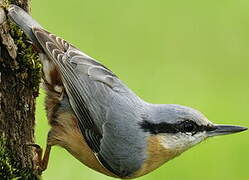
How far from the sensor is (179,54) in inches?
406

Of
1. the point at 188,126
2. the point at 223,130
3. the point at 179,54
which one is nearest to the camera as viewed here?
the point at 188,126

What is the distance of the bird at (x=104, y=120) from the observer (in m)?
5.88

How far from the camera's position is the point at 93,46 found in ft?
32.3

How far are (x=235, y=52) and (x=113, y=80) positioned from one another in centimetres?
464

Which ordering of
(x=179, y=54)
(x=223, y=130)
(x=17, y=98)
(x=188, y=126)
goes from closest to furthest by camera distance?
(x=17, y=98) → (x=188, y=126) → (x=223, y=130) → (x=179, y=54)

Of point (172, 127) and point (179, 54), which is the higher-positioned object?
point (179, 54)

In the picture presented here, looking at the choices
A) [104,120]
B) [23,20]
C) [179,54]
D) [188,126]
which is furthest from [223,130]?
[179,54]

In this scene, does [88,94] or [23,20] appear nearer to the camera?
[23,20]

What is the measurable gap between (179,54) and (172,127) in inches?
175

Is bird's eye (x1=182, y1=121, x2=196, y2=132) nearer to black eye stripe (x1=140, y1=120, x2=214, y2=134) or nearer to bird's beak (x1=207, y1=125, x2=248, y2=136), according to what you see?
black eye stripe (x1=140, y1=120, x2=214, y2=134)

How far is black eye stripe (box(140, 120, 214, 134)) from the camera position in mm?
5922

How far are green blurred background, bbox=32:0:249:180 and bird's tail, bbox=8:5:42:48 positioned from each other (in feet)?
9.11

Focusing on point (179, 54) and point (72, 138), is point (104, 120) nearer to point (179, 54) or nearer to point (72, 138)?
point (72, 138)

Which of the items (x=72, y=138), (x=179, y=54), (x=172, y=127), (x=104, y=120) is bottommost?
(x=72, y=138)
